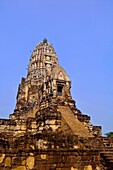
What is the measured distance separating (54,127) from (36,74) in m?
22.4

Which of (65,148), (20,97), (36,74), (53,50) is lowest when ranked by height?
(65,148)

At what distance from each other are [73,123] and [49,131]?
280 centimetres

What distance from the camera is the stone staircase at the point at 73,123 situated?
18.1 meters

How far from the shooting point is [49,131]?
18.2 metres

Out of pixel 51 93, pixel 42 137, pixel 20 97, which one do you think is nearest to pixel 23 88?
pixel 20 97

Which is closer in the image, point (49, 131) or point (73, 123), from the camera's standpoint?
point (49, 131)

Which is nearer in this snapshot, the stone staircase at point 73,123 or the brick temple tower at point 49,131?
the brick temple tower at point 49,131

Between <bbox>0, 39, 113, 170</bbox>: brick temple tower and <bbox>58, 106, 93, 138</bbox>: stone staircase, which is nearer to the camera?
<bbox>0, 39, 113, 170</bbox>: brick temple tower

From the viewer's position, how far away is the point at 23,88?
40594 millimetres

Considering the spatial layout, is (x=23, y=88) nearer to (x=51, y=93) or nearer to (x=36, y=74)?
(x=36, y=74)

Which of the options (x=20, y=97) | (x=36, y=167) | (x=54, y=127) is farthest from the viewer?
(x=20, y=97)

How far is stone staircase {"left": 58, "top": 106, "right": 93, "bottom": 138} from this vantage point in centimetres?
1811

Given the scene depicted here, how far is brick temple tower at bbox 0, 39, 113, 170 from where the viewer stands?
6.11 m

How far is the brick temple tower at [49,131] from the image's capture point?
20.0ft
